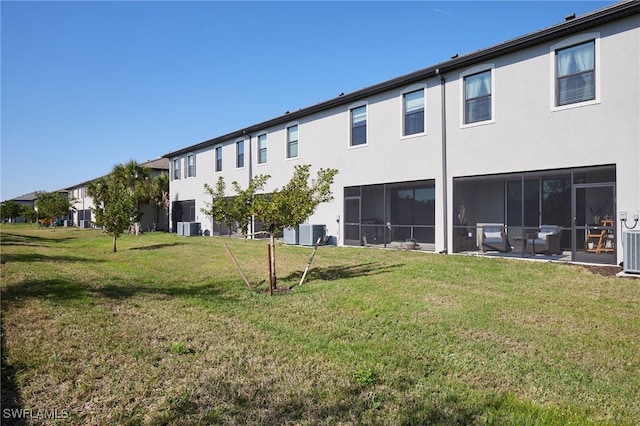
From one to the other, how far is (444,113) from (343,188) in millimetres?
5653

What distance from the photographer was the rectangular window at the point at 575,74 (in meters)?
10.3

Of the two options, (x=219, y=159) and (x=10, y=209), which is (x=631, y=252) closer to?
(x=219, y=159)

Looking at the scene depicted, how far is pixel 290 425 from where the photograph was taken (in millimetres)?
3049

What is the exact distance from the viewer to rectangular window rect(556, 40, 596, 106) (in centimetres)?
1029

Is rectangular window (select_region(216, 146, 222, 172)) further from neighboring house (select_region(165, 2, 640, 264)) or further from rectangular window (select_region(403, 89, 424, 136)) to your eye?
rectangular window (select_region(403, 89, 424, 136))

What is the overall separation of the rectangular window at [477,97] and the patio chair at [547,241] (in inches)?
160

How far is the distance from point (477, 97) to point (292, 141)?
1021cm

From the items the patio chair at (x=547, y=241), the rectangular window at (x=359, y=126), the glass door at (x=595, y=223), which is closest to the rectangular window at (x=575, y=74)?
the glass door at (x=595, y=223)

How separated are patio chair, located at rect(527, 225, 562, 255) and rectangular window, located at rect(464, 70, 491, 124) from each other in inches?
160

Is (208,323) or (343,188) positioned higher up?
(343,188)

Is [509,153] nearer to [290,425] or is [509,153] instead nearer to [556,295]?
[556,295]

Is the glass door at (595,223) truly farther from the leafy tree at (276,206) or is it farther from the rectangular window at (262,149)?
the rectangular window at (262,149)

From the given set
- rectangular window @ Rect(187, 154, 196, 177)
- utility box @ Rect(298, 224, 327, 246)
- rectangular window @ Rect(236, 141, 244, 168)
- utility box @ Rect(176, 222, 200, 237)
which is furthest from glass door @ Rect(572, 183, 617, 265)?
rectangular window @ Rect(187, 154, 196, 177)

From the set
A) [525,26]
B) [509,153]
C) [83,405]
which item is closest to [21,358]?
[83,405]
